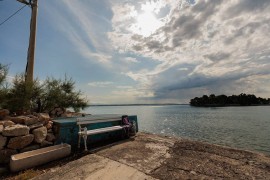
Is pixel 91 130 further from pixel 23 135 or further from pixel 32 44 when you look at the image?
pixel 32 44

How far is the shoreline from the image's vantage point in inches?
156

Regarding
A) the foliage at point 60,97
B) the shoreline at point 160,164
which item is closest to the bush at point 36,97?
the foliage at point 60,97

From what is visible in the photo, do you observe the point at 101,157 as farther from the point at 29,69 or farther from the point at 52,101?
the point at 29,69

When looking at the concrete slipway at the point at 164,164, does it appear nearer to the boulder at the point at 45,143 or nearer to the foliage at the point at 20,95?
Answer: the boulder at the point at 45,143

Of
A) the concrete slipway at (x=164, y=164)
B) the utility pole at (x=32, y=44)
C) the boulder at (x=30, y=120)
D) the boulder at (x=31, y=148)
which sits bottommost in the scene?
the concrete slipway at (x=164, y=164)

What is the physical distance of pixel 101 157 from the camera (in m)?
5.11

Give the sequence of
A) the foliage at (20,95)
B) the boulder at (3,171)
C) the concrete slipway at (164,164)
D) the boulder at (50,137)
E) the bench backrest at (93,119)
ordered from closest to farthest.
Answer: the concrete slipway at (164,164) → the boulder at (3,171) → the boulder at (50,137) → the bench backrest at (93,119) → the foliage at (20,95)

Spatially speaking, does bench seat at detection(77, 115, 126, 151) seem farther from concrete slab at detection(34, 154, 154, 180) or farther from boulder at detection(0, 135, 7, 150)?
boulder at detection(0, 135, 7, 150)

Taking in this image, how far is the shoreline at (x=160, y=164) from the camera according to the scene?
13.0 ft

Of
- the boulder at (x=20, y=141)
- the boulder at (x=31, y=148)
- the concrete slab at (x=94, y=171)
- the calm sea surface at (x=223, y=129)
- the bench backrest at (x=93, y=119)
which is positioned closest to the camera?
the concrete slab at (x=94, y=171)

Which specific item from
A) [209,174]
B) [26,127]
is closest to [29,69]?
[26,127]

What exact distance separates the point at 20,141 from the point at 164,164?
4.12 m

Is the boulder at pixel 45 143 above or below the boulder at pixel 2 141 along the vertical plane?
below

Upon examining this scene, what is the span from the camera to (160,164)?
4.61m
